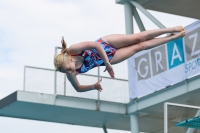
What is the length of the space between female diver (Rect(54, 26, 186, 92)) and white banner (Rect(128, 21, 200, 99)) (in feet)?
21.2

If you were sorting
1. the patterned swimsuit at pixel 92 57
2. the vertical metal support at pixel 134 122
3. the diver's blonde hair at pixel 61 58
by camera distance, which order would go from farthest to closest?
the vertical metal support at pixel 134 122
the patterned swimsuit at pixel 92 57
the diver's blonde hair at pixel 61 58

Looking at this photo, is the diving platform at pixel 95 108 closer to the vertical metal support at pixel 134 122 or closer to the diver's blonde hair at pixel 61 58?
the vertical metal support at pixel 134 122

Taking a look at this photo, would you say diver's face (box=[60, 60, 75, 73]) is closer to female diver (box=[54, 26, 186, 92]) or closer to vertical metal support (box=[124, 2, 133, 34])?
female diver (box=[54, 26, 186, 92])

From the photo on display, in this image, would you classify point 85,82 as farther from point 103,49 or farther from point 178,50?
point 103,49

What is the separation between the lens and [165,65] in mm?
19750

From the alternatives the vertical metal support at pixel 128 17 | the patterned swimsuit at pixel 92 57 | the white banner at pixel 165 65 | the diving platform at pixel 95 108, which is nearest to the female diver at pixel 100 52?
→ the patterned swimsuit at pixel 92 57

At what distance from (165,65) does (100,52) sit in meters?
9.12

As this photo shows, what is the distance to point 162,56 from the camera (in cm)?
1988

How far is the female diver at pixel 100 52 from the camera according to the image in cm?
1080

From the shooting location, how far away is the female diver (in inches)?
425

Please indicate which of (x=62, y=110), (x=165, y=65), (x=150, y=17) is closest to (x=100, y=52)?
(x=165, y=65)

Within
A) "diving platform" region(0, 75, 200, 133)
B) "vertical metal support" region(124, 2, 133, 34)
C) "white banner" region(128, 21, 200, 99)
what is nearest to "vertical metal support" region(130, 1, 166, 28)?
"vertical metal support" region(124, 2, 133, 34)

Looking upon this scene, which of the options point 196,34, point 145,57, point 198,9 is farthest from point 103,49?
point 198,9

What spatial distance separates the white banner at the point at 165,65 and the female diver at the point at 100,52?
645 centimetres
